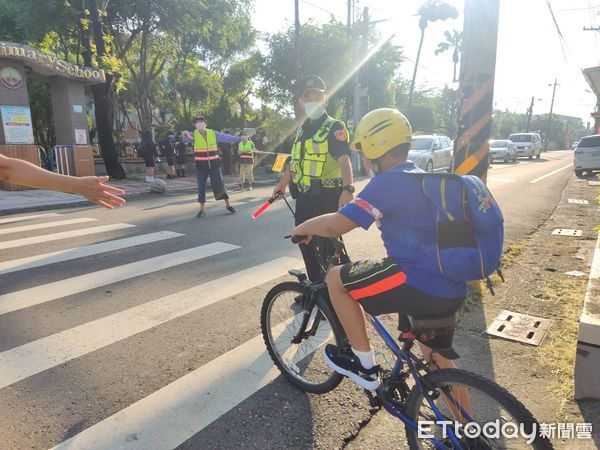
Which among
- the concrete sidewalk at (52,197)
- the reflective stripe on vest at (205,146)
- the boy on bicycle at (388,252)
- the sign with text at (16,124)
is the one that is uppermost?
the sign with text at (16,124)

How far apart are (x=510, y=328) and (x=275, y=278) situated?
249cm

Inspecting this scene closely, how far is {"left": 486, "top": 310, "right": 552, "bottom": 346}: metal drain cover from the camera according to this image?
366 centimetres

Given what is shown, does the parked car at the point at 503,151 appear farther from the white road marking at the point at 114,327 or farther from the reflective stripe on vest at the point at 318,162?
the reflective stripe on vest at the point at 318,162

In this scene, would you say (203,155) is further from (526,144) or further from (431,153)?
(526,144)

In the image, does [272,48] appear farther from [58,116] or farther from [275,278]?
[275,278]

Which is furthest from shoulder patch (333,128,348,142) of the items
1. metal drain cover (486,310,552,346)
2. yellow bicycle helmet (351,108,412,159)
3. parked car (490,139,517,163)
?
parked car (490,139,517,163)

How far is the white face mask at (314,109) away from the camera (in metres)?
3.89

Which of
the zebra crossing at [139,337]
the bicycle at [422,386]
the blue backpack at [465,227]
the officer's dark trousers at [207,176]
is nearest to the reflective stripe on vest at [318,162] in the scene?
the bicycle at [422,386]

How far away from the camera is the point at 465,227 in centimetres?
192

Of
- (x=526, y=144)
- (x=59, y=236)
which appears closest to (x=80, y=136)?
(x=59, y=236)

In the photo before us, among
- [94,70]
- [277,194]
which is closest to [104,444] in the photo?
[277,194]

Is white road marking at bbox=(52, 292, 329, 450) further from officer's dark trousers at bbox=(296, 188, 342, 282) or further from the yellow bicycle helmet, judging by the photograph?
the yellow bicycle helmet

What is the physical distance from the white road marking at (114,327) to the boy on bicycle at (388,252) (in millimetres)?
2213

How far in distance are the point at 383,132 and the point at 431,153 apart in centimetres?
1575
